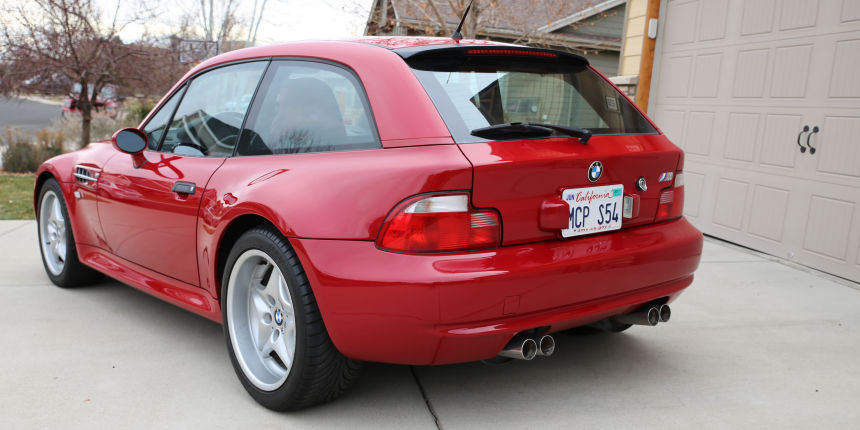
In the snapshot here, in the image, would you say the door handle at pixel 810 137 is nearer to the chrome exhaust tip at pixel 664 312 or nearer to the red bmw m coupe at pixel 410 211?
the red bmw m coupe at pixel 410 211

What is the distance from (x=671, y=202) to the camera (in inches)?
119

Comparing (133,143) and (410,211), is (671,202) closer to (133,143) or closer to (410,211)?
(410,211)

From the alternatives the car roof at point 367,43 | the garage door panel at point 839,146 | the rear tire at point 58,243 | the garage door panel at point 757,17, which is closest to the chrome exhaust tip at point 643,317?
the car roof at point 367,43

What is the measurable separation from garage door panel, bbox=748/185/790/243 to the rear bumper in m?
3.79

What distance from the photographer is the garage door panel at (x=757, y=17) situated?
→ 237 inches

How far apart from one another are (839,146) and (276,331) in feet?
14.8

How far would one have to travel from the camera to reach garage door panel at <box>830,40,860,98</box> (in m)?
5.17

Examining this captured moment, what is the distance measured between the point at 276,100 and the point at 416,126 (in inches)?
33.6

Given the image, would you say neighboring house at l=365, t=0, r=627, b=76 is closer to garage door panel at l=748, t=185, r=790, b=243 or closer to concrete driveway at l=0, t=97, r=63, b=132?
garage door panel at l=748, t=185, r=790, b=243

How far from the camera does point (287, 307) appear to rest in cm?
278

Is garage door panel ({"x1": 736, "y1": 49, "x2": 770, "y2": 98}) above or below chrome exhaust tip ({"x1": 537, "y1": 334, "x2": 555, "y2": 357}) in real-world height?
above

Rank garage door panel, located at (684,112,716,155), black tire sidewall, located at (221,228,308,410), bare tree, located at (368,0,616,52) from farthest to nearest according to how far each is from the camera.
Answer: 1. bare tree, located at (368,0,616,52)
2. garage door panel, located at (684,112,716,155)
3. black tire sidewall, located at (221,228,308,410)

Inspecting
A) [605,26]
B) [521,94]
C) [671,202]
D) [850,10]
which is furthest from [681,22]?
[605,26]

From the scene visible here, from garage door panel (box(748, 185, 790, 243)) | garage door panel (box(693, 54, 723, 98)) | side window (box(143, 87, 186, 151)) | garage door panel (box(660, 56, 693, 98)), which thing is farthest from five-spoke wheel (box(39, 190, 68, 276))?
garage door panel (box(660, 56, 693, 98))
